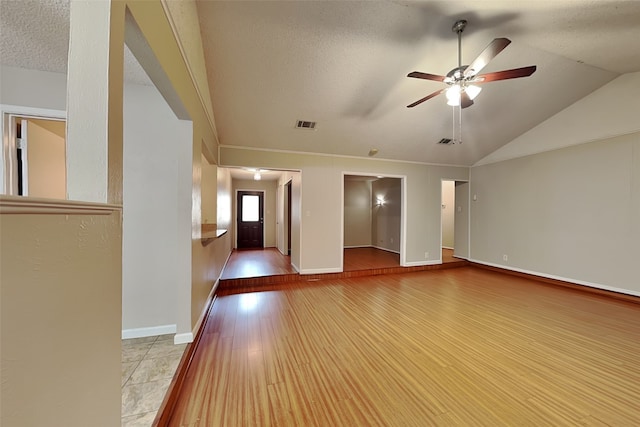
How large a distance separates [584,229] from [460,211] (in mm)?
2250

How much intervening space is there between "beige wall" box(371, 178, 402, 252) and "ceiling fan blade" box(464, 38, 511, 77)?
4303 mm

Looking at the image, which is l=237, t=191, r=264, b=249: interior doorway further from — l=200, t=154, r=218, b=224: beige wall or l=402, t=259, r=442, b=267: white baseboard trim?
l=402, t=259, r=442, b=267: white baseboard trim

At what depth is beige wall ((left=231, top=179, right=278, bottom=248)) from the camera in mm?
7310

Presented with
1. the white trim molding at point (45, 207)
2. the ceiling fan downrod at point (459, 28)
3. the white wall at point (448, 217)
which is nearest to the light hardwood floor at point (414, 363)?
the white trim molding at point (45, 207)

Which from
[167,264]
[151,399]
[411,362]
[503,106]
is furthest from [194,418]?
[503,106]

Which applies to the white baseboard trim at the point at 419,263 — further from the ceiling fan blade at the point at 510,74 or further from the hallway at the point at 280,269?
the ceiling fan blade at the point at 510,74

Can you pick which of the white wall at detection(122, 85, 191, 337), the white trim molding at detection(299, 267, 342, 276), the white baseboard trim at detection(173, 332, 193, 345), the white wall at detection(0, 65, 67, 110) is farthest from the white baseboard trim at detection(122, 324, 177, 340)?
the white trim molding at detection(299, 267, 342, 276)

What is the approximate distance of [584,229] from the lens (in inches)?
145

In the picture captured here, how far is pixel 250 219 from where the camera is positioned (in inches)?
294

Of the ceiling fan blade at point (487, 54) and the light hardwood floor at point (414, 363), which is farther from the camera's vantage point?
the ceiling fan blade at point (487, 54)

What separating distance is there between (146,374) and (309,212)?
3.14 meters

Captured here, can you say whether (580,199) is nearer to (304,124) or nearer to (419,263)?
(419,263)

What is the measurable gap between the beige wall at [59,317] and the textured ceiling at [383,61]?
7.65 ft

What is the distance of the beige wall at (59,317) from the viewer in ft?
1.62
